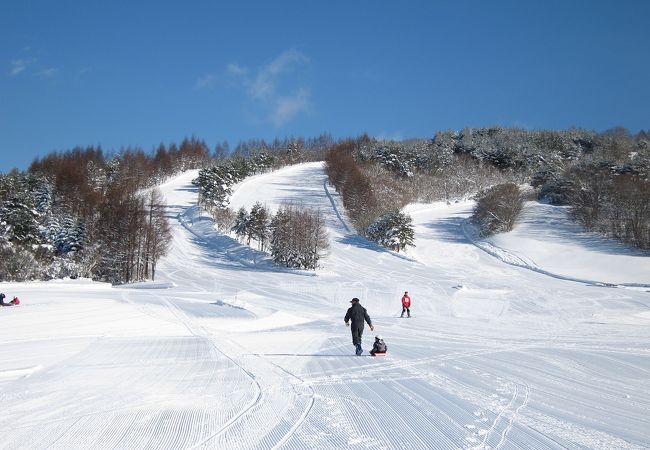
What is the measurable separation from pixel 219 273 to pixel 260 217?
12.8 meters

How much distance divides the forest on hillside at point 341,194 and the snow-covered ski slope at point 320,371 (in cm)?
1444

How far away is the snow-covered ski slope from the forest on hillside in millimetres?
14439

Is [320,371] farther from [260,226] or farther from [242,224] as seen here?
[242,224]

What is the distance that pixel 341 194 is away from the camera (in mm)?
75562

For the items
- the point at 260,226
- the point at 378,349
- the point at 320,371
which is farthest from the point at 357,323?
the point at 260,226

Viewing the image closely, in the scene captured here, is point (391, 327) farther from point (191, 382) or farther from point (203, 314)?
point (191, 382)

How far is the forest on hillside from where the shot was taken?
4331cm

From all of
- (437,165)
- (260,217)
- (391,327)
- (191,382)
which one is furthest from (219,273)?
(437,165)

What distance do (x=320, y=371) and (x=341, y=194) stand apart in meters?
66.4

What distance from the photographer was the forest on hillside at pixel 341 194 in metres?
43.3

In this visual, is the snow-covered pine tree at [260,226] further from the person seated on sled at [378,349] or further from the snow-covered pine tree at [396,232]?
the person seated on sled at [378,349]

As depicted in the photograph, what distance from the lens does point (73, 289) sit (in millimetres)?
29125

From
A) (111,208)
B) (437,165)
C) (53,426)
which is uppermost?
(437,165)

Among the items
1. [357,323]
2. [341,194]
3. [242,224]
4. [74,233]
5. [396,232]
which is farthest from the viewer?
[341,194]
